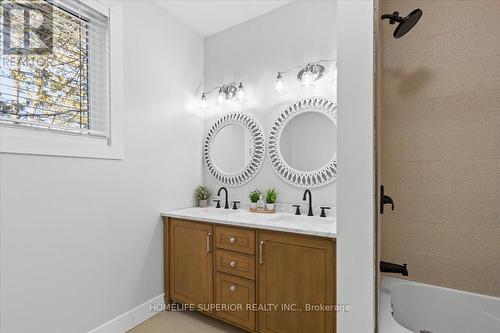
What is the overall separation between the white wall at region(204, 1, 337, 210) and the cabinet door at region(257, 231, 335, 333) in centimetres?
61

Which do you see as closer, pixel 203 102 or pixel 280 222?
pixel 280 222

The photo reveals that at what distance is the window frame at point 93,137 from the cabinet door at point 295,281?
4.38 ft

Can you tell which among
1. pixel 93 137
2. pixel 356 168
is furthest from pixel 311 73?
pixel 93 137

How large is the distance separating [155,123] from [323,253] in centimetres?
176

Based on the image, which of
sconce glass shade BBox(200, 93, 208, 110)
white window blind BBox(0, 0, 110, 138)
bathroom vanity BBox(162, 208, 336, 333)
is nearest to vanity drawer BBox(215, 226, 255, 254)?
bathroom vanity BBox(162, 208, 336, 333)

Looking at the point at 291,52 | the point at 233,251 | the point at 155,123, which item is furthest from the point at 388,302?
the point at 155,123

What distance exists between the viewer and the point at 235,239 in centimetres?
193

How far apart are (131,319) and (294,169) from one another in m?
1.83

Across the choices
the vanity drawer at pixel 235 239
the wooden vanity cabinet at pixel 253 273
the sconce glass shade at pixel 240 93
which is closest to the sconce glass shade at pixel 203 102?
the sconce glass shade at pixel 240 93

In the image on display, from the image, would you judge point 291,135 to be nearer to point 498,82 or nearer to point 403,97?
point 403,97

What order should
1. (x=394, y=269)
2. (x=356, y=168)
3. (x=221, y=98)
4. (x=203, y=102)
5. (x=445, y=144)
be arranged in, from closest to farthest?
1. (x=356, y=168)
2. (x=394, y=269)
3. (x=445, y=144)
4. (x=221, y=98)
5. (x=203, y=102)

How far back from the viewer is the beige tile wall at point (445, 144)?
5.29 ft

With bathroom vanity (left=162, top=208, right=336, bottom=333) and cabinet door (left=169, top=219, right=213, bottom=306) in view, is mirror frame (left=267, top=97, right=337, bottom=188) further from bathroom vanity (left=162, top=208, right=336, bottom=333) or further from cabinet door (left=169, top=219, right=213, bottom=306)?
cabinet door (left=169, top=219, right=213, bottom=306)

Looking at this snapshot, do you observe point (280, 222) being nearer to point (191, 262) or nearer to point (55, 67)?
point (191, 262)
